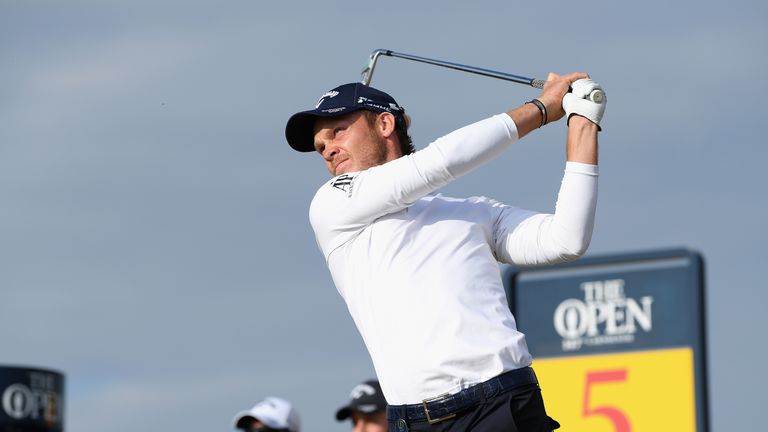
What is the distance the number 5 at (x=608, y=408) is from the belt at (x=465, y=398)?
5523 mm

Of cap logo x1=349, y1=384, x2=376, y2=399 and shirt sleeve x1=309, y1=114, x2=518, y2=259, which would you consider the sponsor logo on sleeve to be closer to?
shirt sleeve x1=309, y1=114, x2=518, y2=259

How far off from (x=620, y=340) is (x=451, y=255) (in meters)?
5.97

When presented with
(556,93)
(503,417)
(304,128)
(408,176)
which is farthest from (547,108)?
(503,417)

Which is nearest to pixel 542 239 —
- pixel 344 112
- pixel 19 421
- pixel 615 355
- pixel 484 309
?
pixel 484 309

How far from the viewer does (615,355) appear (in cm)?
1211

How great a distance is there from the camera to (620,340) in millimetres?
12148

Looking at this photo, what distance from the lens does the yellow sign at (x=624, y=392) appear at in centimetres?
1160

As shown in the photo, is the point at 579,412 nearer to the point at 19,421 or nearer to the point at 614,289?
the point at 614,289

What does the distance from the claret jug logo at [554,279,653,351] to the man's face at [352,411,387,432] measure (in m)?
2.07

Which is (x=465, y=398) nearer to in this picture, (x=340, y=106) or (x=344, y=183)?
(x=344, y=183)

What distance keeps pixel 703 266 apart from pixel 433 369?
18.7 feet

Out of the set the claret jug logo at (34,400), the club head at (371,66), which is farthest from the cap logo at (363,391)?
the claret jug logo at (34,400)

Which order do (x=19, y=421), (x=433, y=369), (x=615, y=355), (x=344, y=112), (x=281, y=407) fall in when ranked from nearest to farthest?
(x=433, y=369)
(x=344, y=112)
(x=281, y=407)
(x=615, y=355)
(x=19, y=421)

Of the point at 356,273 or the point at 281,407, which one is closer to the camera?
the point at 356,273
